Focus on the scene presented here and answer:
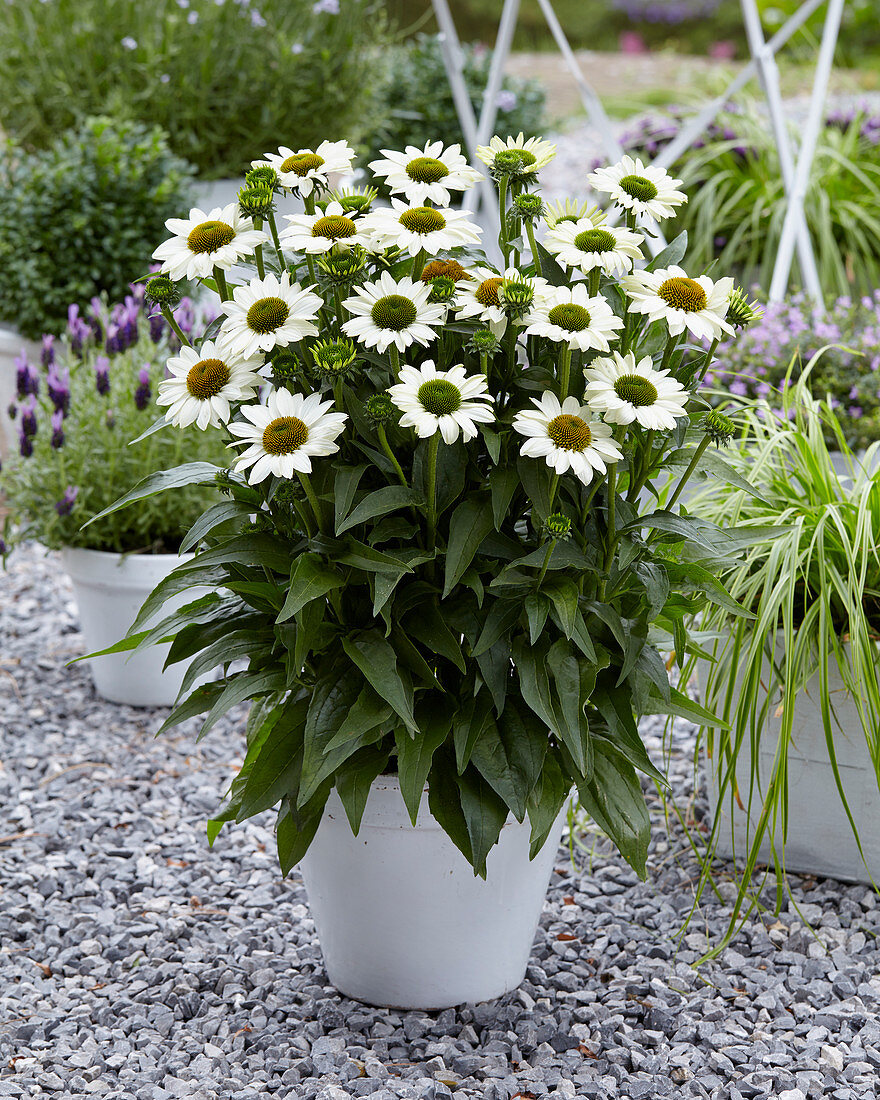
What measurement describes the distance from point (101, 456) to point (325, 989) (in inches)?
50.1

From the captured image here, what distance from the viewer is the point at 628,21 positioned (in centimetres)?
1329

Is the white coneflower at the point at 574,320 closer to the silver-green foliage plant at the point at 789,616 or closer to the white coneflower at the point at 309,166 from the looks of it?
the white coneflower at the point at 309,166

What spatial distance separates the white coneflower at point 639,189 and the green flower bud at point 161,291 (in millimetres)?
474

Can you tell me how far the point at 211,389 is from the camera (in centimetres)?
124

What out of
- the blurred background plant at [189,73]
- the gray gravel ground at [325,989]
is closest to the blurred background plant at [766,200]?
the blurred background plant at [189,73]

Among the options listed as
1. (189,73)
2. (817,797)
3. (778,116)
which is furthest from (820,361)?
(189,73)

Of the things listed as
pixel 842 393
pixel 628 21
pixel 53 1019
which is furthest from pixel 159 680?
pixel 628 21

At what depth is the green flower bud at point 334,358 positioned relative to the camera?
1.18 meters

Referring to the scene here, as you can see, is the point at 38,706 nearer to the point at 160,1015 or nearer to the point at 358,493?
the point at 160,1015

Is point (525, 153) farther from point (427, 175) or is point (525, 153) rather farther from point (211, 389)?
point (211, 389)

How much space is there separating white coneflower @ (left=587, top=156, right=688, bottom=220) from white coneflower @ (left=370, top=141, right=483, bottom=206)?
14 cm

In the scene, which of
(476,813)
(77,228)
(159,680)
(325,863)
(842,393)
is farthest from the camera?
(77,228)

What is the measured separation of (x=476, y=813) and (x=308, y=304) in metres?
0.59

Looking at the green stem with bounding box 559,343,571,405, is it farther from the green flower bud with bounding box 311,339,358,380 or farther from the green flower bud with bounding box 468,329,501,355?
the green flower bud with bounding box 311,339,358,380
